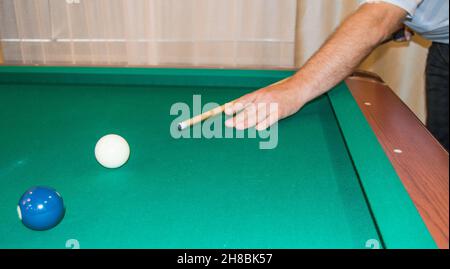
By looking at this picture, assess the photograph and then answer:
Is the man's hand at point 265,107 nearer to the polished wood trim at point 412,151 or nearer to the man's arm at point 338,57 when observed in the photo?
the man's arm at point 338,57

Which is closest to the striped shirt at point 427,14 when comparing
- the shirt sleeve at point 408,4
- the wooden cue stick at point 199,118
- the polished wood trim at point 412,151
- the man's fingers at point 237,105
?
the shirt sleeve at point 408,4

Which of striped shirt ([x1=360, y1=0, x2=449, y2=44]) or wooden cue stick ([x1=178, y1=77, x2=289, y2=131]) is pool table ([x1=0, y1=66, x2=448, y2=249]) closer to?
wooden cue stick ([x1=178, y1=77, x2=289, y2=131])

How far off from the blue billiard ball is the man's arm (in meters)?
0.69

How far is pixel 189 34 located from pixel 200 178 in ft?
6.83

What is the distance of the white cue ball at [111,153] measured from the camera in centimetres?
108

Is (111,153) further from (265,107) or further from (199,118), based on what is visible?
(265,107)

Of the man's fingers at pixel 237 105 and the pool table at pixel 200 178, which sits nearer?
the pool table at pixel 200 178

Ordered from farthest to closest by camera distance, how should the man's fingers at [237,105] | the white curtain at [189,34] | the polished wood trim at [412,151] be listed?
the white curtain at [189,34], the man's fingers at [237,105], the polished wood trim at [412,151]

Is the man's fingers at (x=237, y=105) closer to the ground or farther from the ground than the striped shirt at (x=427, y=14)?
closer to the ground

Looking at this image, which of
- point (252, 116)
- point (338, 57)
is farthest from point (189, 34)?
point (252, 116)

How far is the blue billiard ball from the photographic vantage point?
0.83 m

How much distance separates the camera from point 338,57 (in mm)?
1501

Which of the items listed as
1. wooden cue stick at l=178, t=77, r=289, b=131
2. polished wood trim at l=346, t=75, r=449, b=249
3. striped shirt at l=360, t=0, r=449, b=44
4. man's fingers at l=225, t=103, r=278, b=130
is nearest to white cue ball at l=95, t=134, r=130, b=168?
wooden cue stick at l=178, t=77, r=289, b=131


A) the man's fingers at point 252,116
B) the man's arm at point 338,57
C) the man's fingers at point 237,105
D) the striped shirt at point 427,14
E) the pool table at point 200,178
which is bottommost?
the pool table at point 200,178
